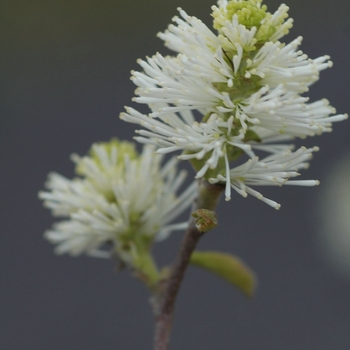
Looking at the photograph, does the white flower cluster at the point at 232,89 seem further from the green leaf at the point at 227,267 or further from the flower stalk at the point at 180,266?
the green leaf at the point at 227,267

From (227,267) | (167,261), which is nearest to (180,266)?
(227,267)

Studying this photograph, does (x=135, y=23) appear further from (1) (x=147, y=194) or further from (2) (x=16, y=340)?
(1) (x=147, y=194)

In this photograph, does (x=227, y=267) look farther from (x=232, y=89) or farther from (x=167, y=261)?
(x=167, y=261)

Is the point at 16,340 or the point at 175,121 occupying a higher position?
the point at 175,121

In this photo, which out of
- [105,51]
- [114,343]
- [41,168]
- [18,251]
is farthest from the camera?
[105,51]

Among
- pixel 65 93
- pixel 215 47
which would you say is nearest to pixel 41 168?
pixel 65 93
